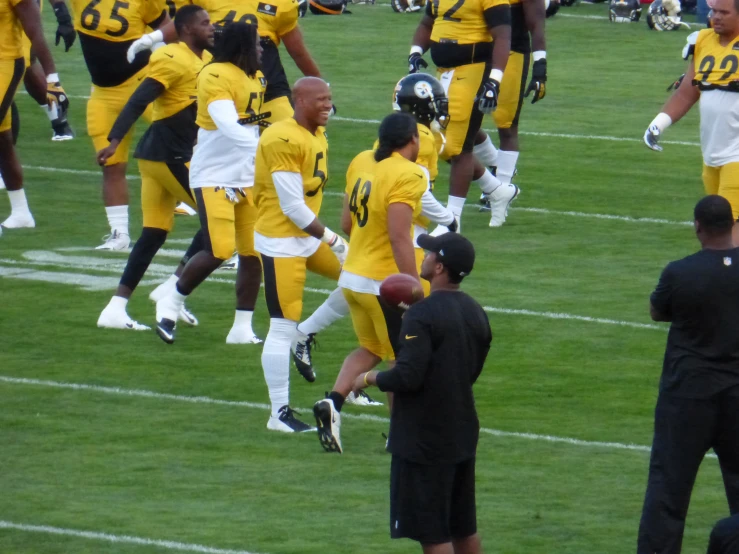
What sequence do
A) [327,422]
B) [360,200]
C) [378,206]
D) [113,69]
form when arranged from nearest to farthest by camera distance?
[378,206] → [360,200] → [327,422] → [113,69]

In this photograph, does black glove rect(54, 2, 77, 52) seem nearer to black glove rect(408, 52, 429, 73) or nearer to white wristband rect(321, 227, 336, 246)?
black glove rect(408, 52, 429, 73)

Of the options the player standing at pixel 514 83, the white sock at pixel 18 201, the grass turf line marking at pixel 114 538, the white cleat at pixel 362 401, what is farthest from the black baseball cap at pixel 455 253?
the white sock at pixel 18 201

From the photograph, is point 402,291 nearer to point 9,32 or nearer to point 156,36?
point 156,36

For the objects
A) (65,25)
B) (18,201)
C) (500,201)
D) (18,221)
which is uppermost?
(65,25)

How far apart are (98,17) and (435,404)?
714 cm

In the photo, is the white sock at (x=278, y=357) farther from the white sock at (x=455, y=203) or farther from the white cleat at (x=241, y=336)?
the white sock at (x=455, y=203)

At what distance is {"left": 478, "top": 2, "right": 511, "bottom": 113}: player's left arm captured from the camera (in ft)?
35.7

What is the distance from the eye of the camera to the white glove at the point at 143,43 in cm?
1070

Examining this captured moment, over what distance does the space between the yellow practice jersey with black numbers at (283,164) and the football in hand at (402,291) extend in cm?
193

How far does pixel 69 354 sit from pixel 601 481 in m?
3.49

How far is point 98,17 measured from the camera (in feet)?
37.9

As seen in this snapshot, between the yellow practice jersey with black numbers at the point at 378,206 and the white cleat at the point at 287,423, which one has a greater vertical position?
the yellow practice jersey with black numbers at the point at 378,206

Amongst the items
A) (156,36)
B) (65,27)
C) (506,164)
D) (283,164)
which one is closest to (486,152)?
(506,164)

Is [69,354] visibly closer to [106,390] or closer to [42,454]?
[106,390]
